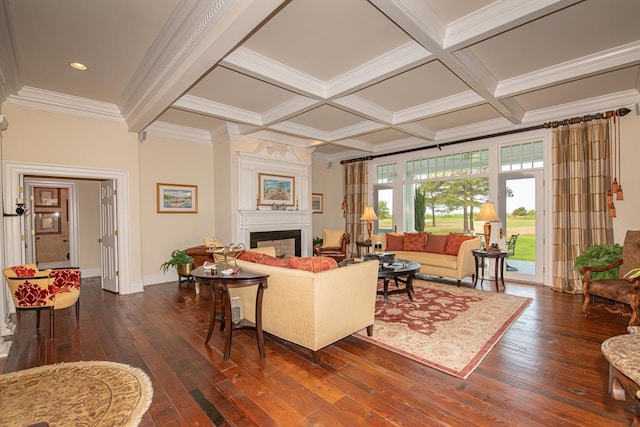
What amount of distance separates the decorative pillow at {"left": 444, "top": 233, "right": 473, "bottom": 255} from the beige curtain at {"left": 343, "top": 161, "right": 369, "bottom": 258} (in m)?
2.53

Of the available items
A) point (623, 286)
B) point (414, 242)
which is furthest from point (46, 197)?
point (623, 286)

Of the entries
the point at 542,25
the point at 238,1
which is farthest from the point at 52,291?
the point at 542,25

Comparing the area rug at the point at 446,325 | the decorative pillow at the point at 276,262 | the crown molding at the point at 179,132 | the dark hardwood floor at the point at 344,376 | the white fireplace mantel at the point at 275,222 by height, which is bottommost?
the dark hardwood floor at the point at 344,376

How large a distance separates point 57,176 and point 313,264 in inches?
179

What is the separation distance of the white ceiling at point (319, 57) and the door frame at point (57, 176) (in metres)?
0.91

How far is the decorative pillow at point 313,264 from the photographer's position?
9.17ft

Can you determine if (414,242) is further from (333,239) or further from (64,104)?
(64,104)

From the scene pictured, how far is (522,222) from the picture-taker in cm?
592

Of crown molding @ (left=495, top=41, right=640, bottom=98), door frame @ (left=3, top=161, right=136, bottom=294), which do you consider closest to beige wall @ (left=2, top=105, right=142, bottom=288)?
door frame @ (left=3, top=161, right=136, bottom=294)

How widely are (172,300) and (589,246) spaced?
673cm

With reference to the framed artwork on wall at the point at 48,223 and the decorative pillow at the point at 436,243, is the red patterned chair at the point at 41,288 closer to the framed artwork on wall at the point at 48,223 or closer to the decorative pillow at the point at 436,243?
the framed artwork on wall at the point at 48,223

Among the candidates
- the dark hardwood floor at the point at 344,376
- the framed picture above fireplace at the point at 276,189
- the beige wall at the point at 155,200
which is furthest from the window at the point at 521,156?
the beige wall at the point at 155,200

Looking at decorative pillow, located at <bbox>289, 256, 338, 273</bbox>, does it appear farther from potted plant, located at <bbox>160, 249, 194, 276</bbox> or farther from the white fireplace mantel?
the white fireplace mantel

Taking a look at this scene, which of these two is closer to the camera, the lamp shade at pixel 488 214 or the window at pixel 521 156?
the lamp shade at pixel 488 214
